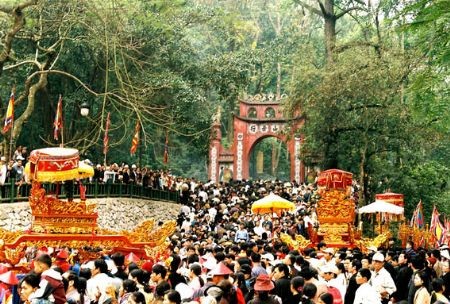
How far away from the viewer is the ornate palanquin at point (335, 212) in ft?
64.6

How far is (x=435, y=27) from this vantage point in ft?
49.6

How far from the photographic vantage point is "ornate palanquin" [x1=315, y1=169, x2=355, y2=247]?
1970cm

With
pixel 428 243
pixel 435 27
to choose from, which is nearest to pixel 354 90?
pixel 428 243

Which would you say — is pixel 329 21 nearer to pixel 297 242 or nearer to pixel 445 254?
pixel 297 242

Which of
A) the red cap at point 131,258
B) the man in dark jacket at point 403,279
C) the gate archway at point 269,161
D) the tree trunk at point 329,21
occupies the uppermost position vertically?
the tree trunk at point 329,21

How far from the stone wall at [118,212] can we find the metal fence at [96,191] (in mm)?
179

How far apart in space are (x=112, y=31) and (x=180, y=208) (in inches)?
373

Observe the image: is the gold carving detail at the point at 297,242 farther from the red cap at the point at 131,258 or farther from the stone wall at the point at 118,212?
the stone wall at the point at 118,212

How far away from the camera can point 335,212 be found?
20.0m

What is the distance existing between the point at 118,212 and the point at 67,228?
14979 millimetres

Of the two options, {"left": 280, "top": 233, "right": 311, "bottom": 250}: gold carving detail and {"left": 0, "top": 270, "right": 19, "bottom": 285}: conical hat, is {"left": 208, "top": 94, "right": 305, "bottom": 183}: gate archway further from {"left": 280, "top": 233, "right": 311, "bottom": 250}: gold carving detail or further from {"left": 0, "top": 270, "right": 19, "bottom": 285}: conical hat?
{"left": 0, "top": 270, "right": 19, "bottom": 285}: conical hat

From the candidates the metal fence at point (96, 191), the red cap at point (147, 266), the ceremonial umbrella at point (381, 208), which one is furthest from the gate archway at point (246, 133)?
the red cap at point (147, 266)

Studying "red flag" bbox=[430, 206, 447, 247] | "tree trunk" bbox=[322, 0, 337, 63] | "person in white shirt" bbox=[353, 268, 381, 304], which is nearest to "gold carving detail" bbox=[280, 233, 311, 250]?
"red flag" bbox=[430, 206, 447, 247]

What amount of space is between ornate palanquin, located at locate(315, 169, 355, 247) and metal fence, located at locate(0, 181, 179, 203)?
5.91 m
